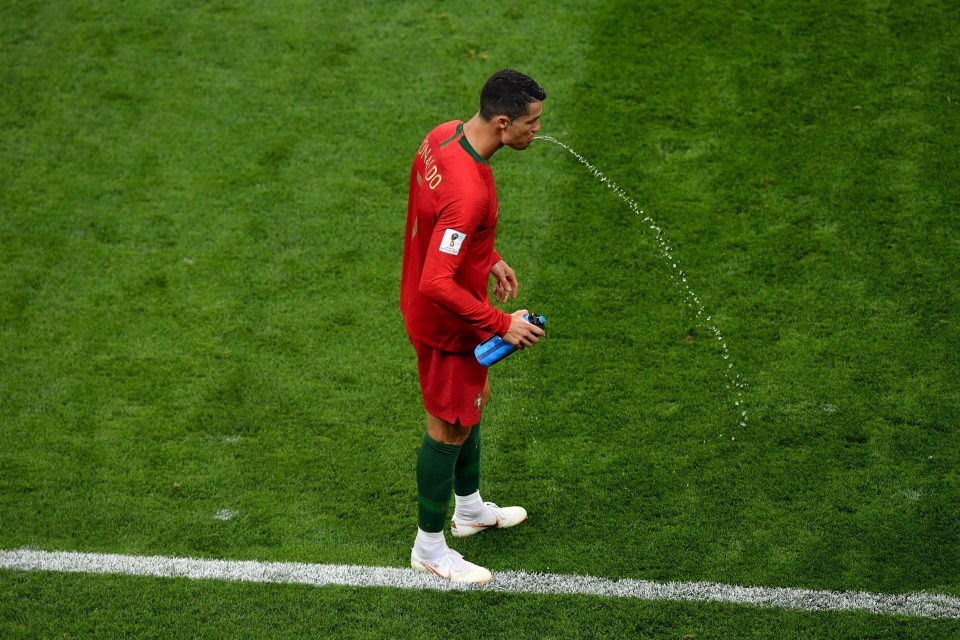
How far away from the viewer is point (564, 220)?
6008 mm

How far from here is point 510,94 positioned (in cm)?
351

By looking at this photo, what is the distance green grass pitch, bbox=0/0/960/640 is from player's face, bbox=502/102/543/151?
1.68 meters

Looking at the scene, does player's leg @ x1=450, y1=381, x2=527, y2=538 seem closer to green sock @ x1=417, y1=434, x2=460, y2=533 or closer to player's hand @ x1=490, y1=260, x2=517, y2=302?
green sock @ x1=417, y1=434, x2=460, y2=533

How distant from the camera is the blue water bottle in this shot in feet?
11.7

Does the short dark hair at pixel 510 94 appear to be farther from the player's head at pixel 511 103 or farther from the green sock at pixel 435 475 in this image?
the green sock at pixel 435 475

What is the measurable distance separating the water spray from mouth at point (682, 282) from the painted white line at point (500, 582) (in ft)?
3.34

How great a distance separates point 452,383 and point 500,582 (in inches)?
34.7

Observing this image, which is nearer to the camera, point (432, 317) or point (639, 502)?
point (432, 317)

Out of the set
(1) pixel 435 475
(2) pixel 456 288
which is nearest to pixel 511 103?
(2) pixel 456 288

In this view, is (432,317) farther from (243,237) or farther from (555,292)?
(243,237)

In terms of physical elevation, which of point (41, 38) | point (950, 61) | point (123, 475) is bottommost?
point (123, 475)

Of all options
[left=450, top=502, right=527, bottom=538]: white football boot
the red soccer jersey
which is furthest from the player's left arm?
[left=450, top=502, right=527, bottom=538]: white football boot

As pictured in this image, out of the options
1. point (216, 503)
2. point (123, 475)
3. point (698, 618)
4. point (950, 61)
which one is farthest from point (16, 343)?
point (950, 61)

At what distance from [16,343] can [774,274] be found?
13.2ft
